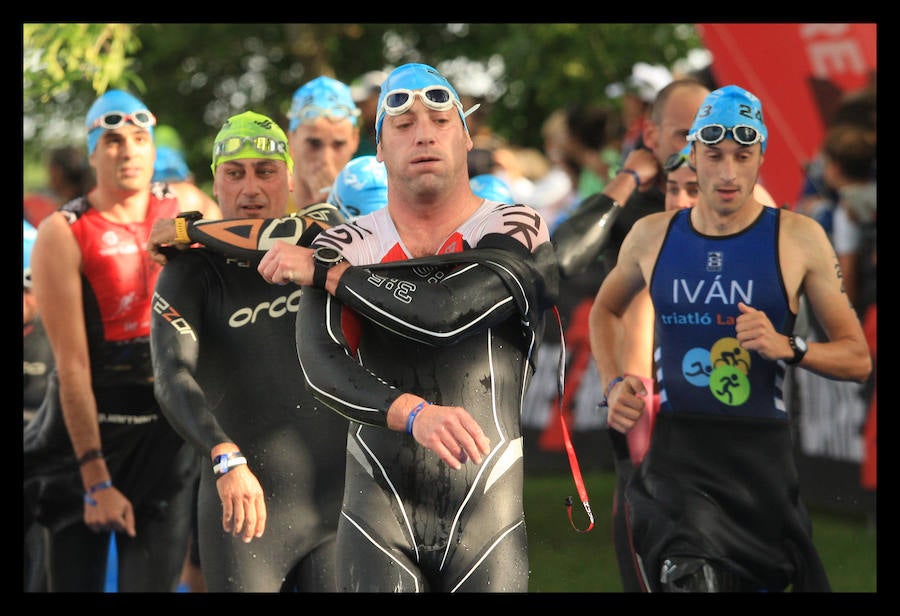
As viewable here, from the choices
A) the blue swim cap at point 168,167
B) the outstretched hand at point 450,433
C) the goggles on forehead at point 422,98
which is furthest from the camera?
the blue swim cap at point 168,167

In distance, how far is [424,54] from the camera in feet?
54.6

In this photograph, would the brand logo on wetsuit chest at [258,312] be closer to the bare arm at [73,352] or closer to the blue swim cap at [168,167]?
the bare arm at [73,352]

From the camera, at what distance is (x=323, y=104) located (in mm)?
→ 7676

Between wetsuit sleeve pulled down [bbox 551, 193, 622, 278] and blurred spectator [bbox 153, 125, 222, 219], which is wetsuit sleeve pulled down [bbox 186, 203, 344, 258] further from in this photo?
wetsuit sleeve pulled down [bbox 551, 193, 622, 278]

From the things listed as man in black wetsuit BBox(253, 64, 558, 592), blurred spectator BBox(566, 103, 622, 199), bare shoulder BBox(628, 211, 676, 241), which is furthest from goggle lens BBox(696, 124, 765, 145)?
blurred spectator BBox(566, 103, 622, 199)

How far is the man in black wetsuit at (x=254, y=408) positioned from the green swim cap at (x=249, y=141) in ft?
1.09

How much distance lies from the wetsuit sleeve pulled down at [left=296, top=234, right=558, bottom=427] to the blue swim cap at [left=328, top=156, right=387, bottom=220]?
2.28 m

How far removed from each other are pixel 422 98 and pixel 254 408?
181cm

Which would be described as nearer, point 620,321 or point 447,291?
point 447,291

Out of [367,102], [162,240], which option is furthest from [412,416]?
[367,102]

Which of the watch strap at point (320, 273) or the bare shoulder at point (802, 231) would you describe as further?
the bare shoulder at point (802, 231)

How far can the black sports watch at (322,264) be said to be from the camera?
4438 mm

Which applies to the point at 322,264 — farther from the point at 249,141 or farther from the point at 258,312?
the point at 249,141

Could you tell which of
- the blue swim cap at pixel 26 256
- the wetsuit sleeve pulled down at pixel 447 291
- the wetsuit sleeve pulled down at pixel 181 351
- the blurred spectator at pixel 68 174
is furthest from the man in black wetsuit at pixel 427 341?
the blurred spectator at pixel 68 174
